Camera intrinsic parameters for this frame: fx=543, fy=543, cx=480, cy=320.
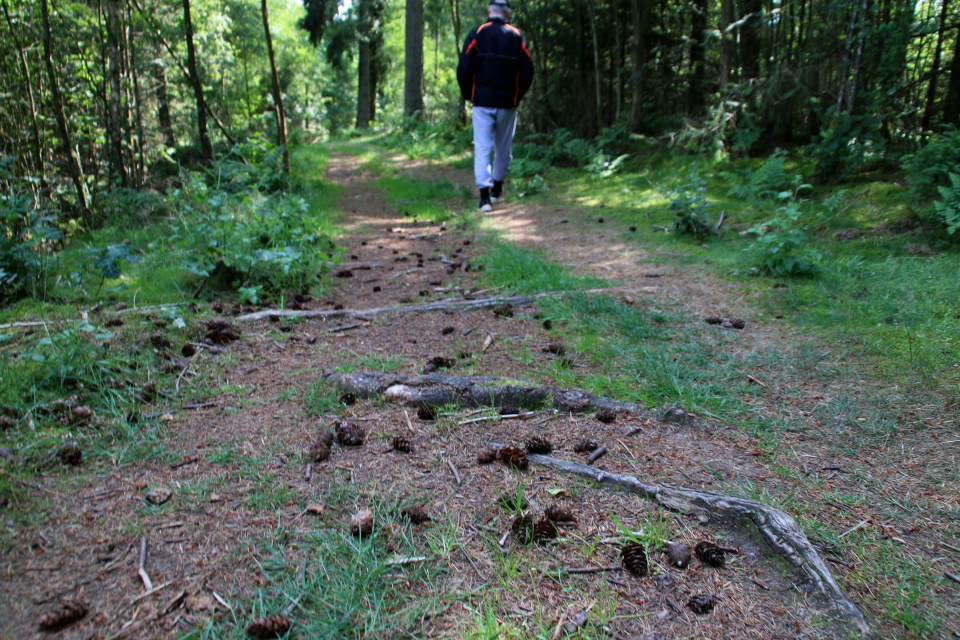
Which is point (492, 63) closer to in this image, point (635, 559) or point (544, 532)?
point (544, 532)

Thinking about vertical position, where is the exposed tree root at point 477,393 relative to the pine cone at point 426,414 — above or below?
above

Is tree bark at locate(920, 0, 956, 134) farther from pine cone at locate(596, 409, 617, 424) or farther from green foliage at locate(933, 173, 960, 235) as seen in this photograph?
pine cone at locate(596, 409, 617, 424)

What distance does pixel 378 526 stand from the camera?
1.85 meters

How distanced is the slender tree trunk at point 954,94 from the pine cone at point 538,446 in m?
6.18

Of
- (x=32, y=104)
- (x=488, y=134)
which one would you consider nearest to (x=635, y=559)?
(x=488, y=134)

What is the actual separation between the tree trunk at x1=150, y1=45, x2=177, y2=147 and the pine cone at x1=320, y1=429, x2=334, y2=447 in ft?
35.8

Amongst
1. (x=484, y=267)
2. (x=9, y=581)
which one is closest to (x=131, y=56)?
(x=484, y=267)

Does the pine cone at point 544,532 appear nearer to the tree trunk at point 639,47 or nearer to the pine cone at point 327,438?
the pine cone at point 327,438

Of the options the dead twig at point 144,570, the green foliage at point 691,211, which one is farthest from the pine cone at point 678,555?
the green foliage at point 691,211

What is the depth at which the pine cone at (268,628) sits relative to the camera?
1.44 meters

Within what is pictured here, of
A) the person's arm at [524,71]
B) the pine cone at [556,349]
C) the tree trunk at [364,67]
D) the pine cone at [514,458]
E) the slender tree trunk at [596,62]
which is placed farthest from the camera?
the tree trunk at [364,67]

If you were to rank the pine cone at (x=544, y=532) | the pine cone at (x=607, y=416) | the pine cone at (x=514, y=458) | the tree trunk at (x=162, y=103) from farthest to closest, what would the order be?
the tree trunk at (x=162, y=103) → the pine cone at (x=607, y=416) → the pine cone at (x=514, y=458) → the pine cone at (x=544, y=532)

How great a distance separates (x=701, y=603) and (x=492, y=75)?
24.3 ft

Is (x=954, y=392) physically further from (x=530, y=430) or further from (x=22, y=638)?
(x=22, y=638)
